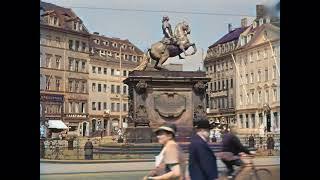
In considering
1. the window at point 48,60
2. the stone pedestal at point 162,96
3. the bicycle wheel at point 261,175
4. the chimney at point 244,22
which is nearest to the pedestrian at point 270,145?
the bicycle wheel at point 261,175

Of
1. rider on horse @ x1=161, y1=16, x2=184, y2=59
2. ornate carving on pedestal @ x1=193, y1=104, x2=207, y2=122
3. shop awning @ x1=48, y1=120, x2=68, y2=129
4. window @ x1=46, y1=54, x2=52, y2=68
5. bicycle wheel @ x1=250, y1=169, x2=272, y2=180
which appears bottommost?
bicycle wheel @ x1=250, y1=169, x2=272, y2=180

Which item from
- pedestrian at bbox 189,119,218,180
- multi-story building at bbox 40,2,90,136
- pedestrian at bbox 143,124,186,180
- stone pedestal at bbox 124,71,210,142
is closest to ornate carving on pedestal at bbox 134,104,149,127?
stone pedestal at bbox 124,71,210,142

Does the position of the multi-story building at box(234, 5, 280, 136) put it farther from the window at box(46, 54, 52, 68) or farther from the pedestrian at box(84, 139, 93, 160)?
the window at box(46, 54, 52, 68)

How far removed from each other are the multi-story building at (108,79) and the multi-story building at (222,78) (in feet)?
4.10

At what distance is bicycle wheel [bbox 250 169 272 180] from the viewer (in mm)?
→ 6633

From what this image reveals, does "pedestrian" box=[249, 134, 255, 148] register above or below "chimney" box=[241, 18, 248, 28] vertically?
below

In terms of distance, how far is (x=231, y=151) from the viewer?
21.5 feet

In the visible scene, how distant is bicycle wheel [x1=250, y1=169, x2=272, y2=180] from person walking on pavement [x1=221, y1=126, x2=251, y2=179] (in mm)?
255

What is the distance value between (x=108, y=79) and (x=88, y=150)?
1.74m

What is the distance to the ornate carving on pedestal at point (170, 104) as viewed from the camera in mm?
10312
